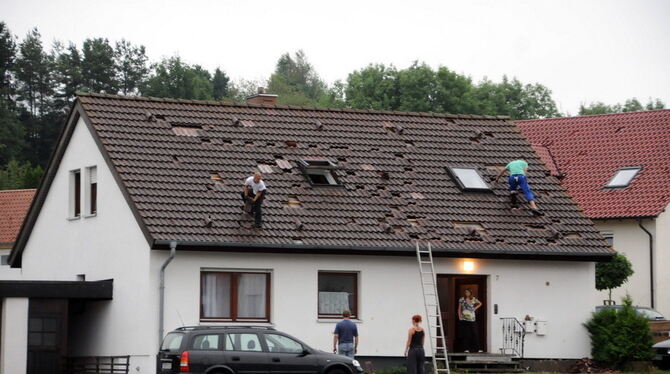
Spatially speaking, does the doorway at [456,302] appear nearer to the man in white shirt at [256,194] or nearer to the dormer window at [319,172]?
the dormer window at [319,172]

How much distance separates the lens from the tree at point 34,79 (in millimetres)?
108125

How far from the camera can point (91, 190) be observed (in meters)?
38.6

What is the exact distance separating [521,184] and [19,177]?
53.7 m

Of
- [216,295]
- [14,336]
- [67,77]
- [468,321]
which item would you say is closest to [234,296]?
[216,295]

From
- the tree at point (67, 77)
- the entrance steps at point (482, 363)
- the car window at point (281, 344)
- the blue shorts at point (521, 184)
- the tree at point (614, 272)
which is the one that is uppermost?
the tree at point (67, 77)

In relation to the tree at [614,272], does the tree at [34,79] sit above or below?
above

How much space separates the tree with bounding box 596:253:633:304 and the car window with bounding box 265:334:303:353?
21.3 meters

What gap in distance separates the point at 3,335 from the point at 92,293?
2.31m

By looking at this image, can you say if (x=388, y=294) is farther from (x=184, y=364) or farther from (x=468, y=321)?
(x=184, y=364)

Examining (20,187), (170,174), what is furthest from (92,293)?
(20,187)

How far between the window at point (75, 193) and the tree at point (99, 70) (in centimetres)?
6788

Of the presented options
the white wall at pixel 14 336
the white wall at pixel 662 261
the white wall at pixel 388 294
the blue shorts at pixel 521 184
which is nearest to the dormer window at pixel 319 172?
the white wall at pixel 388 294

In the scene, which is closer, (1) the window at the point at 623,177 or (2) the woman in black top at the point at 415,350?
(2) the woman in black top at the point at 415,350

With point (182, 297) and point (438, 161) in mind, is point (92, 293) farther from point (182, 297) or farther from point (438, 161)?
point (438, 161)
